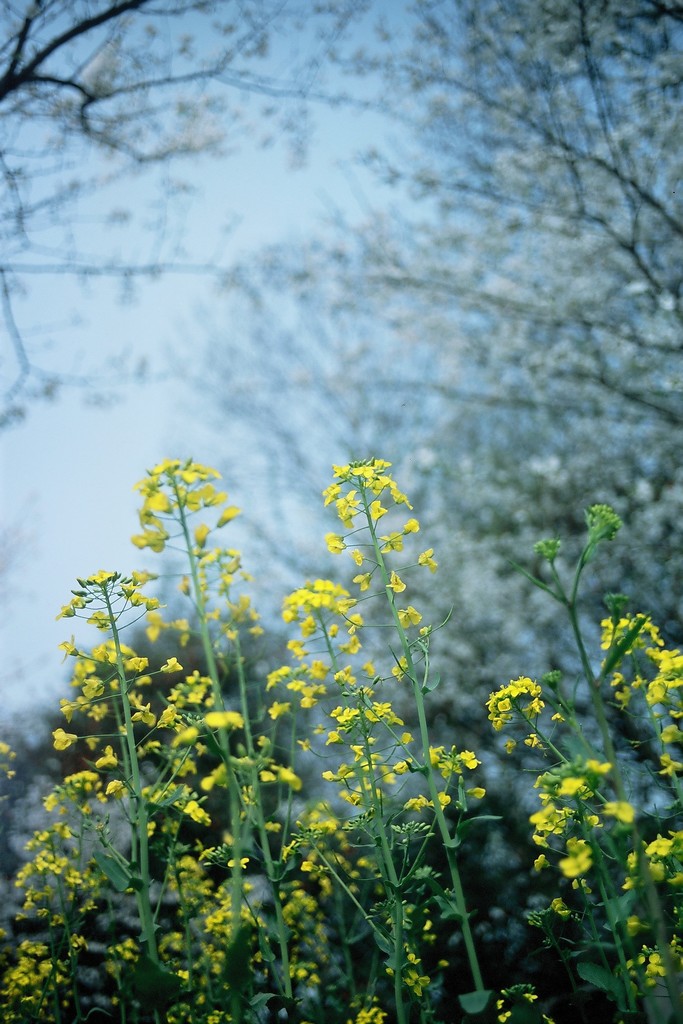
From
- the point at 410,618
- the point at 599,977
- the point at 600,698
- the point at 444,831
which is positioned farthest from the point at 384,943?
the point at 600,698

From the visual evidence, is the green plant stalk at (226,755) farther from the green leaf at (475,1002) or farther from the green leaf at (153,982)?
the green leaf at (475,1002)

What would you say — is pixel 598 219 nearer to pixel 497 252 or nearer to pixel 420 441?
pixel 497 252

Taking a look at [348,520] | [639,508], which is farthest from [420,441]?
[348,520]

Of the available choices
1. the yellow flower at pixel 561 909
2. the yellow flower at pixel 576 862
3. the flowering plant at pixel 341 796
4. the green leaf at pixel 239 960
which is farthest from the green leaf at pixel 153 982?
the yellow flower at pixel 561 909

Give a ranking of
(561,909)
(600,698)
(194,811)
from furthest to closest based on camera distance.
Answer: (194,811)
(561,909)
(600,698)

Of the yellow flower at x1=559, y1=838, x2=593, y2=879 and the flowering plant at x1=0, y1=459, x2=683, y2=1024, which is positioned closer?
the yellow flower at x1=559, y1=838, x2=593, y2=879

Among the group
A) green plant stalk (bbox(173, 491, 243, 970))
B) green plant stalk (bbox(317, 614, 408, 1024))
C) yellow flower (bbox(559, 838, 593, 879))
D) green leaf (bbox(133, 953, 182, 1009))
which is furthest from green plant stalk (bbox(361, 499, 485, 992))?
green leaf (bbox(133, 953, 182, 1009))

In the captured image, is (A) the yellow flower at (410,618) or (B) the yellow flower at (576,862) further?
(A) the yellow flower at (410,618)

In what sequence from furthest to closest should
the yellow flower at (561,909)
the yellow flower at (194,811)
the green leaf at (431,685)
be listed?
the yellow flower at (194,811), the yellow flower at (561,909), the green leaf at (431,685)

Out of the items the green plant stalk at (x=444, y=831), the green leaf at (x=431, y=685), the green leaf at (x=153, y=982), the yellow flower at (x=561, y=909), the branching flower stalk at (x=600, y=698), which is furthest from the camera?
the yellow flower at (x=561, y=909)

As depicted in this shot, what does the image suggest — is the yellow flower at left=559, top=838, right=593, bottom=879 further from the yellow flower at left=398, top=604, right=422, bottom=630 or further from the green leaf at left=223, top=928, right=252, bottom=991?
the yellow flower at left=398, top=604, right=422, bottom=630

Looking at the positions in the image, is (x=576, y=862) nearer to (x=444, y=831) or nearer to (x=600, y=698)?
(x=600, y=698)

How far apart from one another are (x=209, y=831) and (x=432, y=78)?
5.70 m

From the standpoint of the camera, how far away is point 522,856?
5.12 m
